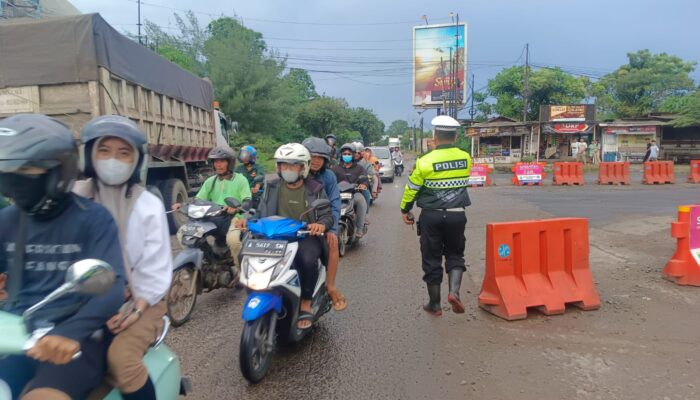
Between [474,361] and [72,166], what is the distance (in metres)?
3.17

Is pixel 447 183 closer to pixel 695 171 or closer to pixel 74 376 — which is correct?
pixel 74 376

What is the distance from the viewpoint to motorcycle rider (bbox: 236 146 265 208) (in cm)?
711

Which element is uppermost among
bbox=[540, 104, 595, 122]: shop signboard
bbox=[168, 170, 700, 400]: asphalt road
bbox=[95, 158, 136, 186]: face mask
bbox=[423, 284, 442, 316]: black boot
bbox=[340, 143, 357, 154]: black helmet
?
bbox=[540, 104, 595, 122]: shop signboard

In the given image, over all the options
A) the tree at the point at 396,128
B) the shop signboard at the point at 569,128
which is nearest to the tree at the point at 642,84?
the shop signboard at the point at 569,128

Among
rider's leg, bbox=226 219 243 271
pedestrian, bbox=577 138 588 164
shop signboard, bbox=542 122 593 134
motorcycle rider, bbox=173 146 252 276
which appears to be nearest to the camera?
rider's leg, bbox=226 219 243 271

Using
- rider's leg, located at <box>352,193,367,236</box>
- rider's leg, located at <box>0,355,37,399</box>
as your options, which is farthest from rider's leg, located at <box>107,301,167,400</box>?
rider's leg, located at <box>352,193,367,236</box>

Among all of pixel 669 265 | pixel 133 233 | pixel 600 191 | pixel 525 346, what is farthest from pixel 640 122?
pixel 133 233

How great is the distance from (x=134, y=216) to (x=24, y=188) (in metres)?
0.50

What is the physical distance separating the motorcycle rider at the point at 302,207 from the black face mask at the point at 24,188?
2.31m

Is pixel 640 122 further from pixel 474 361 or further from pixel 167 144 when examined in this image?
pixel 474 361

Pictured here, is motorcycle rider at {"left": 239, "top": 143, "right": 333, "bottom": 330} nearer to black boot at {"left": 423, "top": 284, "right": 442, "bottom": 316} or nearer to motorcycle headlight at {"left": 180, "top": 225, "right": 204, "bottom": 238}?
motorcycle headlight at {"left": 180, "top": 225, "right": 204, "bottom": 238}

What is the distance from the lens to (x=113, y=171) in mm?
2191

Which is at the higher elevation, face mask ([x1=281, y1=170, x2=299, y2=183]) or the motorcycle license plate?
face mask ([x1=281, y1=170, x2=299, y2=183])

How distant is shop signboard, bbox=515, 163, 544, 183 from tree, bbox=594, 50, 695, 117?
30.7 metres
